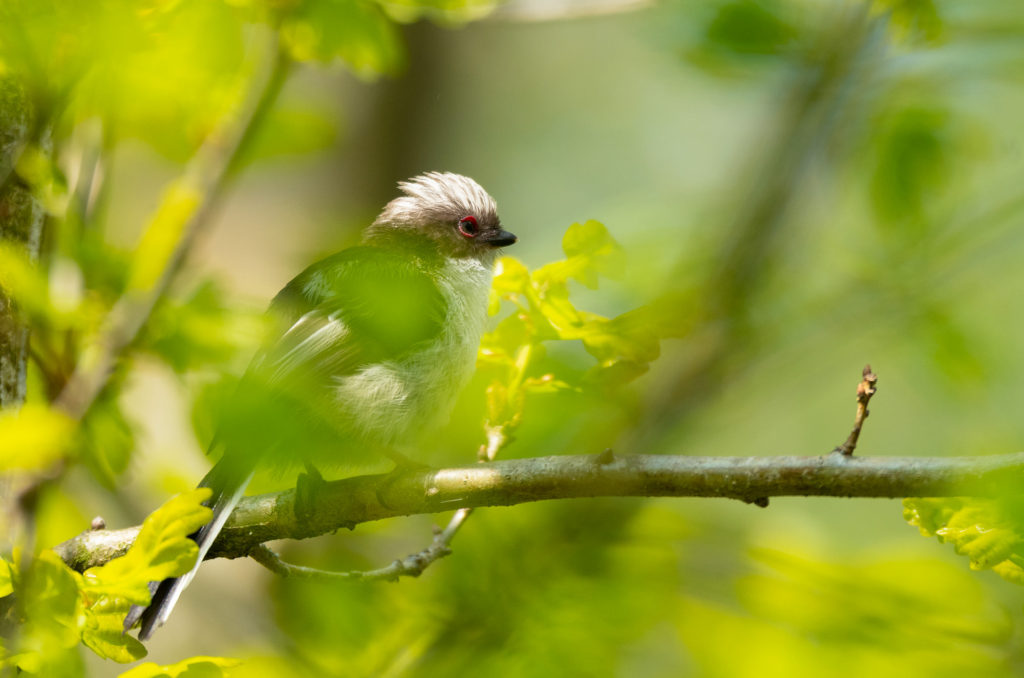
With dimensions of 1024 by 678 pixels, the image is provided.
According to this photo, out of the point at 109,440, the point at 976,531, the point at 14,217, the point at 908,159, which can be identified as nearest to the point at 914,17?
the point at 908,159

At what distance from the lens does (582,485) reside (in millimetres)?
2248

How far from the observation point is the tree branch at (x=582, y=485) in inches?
77.2

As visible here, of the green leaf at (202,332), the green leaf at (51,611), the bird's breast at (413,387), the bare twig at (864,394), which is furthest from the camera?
the bird's breast at (413,387)

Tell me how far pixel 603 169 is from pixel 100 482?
13.5 meters

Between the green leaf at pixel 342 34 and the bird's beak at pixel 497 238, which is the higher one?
the green leaf at pixel 342 34

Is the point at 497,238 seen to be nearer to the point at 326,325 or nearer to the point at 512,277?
the point at 326,325

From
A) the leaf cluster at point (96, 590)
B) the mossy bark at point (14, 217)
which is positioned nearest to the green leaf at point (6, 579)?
the leaf cluster at point (96, 590)

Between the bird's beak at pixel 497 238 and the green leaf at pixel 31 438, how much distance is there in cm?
251

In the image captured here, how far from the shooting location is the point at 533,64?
16.2 metres

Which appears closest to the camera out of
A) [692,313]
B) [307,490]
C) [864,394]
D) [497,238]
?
[692,313]

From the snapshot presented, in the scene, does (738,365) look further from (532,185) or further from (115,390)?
(532,185)

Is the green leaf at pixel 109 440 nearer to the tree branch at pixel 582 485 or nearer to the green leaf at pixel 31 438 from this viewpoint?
the tree branch at pixel 582 485

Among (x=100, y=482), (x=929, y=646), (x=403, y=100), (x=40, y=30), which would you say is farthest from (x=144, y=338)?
(x=403, y=100)

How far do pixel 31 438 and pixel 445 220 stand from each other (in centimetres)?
271
